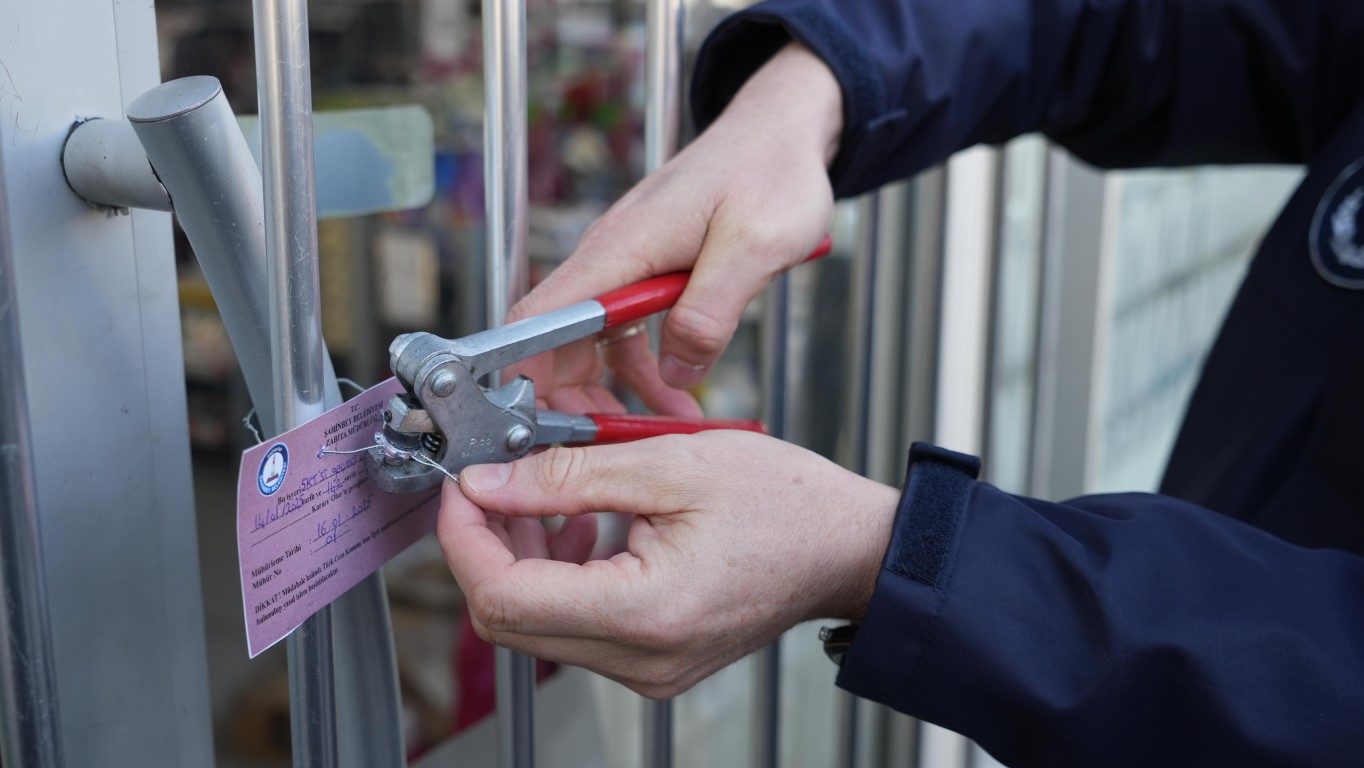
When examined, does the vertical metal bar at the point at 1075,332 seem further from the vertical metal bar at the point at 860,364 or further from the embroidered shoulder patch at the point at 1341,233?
the embroidered shoulder patch at the point at 1341,233

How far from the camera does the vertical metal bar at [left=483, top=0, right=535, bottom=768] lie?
0.57 meters

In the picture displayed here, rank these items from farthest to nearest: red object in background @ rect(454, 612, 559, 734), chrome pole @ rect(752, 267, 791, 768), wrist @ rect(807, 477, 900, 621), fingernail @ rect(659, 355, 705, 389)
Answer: red object in background @ rect(454, 612, 559, 734), chrome pole @ rect(752, 267, 791, 768), fingernail @ rect(659, 355, 705, 389), wrist @ rect(807, 477, 900, 621)

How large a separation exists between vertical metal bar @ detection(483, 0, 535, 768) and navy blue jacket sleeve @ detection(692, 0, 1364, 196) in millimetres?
256

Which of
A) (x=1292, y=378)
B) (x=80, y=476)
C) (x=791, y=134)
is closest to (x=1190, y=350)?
(x=1292, y=378)

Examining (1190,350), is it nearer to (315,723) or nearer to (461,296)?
(461,296)

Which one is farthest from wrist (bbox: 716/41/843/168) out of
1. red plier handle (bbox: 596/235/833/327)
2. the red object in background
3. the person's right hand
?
the red object in background

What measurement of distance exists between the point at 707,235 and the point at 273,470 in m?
0.29

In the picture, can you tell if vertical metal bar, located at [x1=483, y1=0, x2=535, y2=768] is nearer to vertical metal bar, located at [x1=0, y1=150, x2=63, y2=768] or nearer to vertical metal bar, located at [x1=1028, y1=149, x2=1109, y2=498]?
vertical metal bar, located at [x1=0, y1=150, x2=63, y2=768]

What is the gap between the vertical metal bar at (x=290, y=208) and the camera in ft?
1.49

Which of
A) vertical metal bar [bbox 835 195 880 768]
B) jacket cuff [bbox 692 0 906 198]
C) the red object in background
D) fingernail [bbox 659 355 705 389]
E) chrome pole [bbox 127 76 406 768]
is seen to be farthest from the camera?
the red object in background

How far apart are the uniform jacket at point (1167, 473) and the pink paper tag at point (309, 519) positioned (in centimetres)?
25

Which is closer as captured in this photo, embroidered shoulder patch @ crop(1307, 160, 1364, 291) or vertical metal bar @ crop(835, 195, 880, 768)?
embroidered shoulder patch @ crop(1307, 160, 1364, 291)

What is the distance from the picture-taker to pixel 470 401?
52 cm

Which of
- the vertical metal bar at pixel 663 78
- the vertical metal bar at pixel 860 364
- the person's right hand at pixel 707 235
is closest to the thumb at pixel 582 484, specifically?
the person's right hand at pixel 707 235
